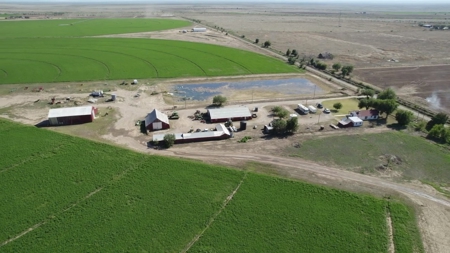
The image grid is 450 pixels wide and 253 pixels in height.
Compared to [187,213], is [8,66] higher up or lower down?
higher up

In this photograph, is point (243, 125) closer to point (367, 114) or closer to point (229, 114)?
point (229, 114)

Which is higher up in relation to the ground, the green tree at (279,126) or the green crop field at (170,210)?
the green tree at (279,126)

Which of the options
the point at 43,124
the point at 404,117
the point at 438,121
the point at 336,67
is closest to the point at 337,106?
the point at 404,117

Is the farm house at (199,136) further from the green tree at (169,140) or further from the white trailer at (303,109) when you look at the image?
the white trailer at (303,109)

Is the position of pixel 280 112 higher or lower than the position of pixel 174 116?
higher

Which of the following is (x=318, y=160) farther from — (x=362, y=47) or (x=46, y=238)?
(x=362, y=47)

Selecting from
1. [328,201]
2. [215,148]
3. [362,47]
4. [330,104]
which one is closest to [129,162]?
[215,148]

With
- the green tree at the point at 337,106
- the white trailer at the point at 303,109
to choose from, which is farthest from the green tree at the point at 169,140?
the green tree at the point at 337,106
